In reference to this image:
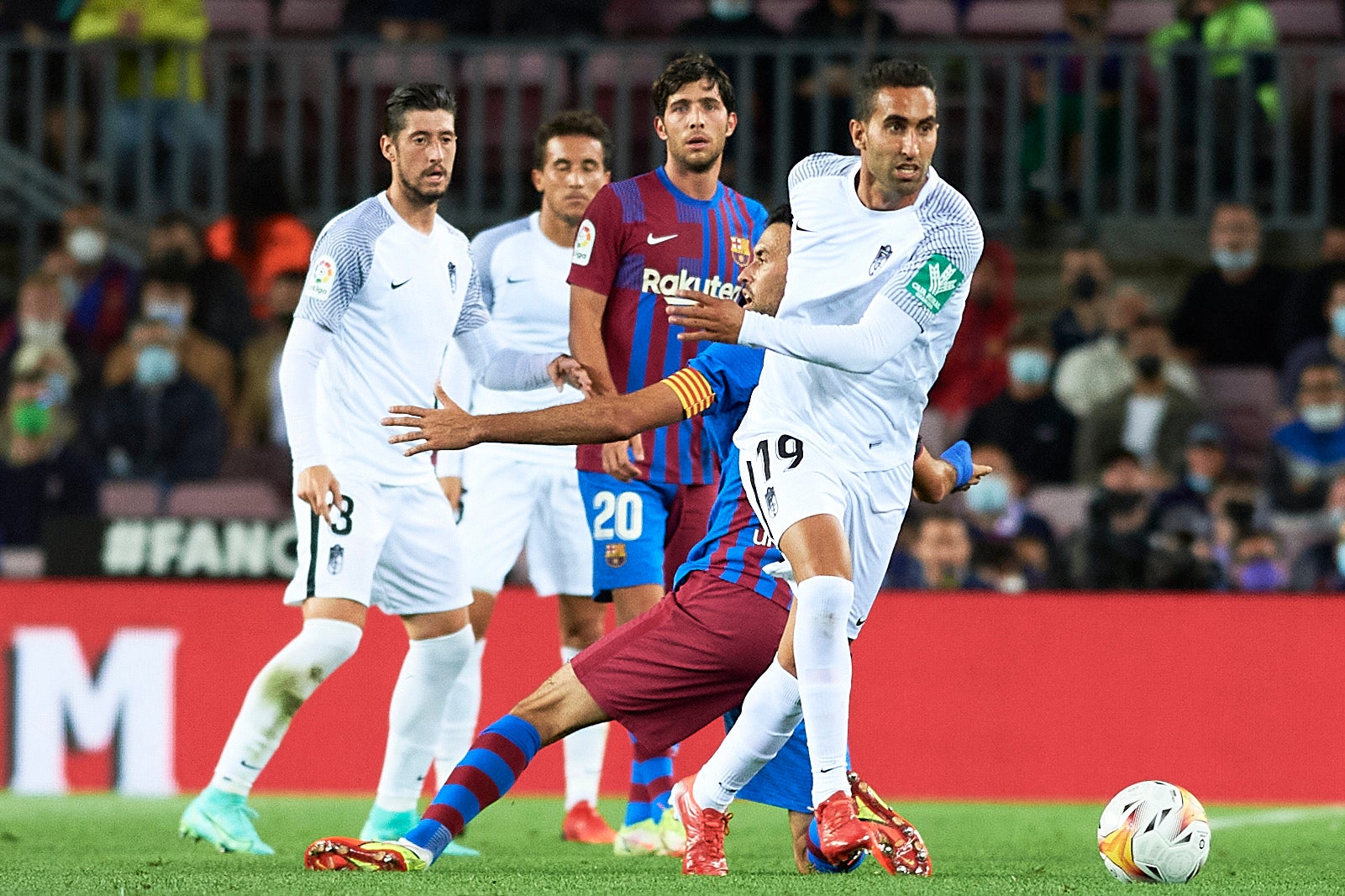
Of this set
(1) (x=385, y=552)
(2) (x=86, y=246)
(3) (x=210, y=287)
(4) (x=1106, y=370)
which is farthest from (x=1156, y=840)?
(2) (x=86, y=246)

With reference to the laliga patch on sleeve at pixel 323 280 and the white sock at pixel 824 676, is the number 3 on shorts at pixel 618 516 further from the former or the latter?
the white sock at pixel 824 676

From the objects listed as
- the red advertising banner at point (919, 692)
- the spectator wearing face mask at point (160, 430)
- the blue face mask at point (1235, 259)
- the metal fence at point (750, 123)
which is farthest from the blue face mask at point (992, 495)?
the spectator wearing face mask at point (160, 430)

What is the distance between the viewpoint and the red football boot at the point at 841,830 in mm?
5332

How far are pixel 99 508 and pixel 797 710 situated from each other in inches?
263

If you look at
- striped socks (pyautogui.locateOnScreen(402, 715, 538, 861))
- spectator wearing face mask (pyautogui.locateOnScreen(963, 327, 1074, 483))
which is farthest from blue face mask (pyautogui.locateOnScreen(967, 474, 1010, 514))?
striped socks (pyautogui.locateOnScreen(402, 715, 538, 861))

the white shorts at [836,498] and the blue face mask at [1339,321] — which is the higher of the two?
the blue face mask at [1339,321]

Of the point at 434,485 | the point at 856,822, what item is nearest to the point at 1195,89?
the point at 434,485

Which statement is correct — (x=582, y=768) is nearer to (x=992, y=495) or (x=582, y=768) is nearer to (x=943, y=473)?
(x=943, y=473)

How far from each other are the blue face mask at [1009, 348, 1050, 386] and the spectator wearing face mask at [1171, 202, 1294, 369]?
3.38 feet

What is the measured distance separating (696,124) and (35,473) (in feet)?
18.9

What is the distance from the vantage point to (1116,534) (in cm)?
1061

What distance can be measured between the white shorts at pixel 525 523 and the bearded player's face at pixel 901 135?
2.33 metres

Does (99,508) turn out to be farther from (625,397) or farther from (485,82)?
(625,397)

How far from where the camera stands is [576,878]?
5.54 meters
